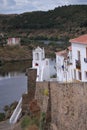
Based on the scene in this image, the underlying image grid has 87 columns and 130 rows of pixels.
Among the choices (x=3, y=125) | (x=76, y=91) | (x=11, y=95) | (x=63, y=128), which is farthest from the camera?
(x=11, y=95)

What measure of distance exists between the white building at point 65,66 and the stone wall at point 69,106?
24.5 feet

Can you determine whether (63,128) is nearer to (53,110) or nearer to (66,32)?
(53,110)

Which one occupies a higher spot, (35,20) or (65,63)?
(35,20)

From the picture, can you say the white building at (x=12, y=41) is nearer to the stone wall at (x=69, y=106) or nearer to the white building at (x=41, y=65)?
the white building at (x=41, y=65)

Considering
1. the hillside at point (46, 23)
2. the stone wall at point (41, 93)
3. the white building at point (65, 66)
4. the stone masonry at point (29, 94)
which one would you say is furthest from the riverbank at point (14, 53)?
the stone wall at point (41, 93)

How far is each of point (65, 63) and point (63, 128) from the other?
11.1 m

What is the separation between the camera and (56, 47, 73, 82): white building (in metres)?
24.6

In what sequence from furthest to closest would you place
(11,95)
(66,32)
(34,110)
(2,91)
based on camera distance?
(66,32) < (2,91) < (11,95) < (34,110)

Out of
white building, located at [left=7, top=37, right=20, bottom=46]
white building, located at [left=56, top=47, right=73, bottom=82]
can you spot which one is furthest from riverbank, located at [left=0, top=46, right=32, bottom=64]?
white building, located at [left=56, top=47, right=73, bottom=82]

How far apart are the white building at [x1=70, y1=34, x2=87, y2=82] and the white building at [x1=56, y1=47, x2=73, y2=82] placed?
1219 mm

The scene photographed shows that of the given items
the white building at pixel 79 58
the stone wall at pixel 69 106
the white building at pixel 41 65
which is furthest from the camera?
the white building at pixel 41 65

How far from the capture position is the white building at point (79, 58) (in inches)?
804

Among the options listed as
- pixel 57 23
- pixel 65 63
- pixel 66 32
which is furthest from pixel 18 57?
pixel 65 63

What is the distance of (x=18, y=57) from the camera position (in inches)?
4390
